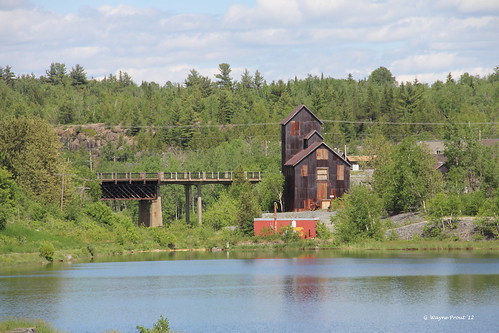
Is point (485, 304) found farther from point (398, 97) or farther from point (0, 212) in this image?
point (398, 97)

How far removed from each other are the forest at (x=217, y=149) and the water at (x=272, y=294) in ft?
46.1

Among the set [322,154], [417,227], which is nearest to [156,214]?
[322,154]

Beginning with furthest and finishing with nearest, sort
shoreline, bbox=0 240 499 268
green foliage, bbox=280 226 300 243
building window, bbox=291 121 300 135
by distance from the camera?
building window, bbox=291 121 300 135
green foliage, bbox=280 226 300 243
shoreline, bbox=0 240 499 268

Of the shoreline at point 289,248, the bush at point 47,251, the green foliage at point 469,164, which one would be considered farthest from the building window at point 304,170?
the bush at point 47,251

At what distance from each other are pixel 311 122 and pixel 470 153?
1967cm

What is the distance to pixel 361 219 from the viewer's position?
80938mm

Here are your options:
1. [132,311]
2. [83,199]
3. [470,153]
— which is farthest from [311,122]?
[132,311]

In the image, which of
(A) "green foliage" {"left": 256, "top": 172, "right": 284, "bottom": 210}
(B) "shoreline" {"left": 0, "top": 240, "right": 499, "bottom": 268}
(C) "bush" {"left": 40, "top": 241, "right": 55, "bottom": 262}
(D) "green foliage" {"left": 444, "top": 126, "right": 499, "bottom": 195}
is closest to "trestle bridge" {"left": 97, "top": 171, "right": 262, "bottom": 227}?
(A) "green foliage" {"left": 256, "top": 172, "right": 284, "bottom": 210}

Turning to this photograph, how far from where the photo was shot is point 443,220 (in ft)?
260

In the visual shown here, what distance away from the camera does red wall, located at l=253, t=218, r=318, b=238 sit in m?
85.9

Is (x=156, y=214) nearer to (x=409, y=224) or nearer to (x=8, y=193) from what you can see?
(x=8, y=193)

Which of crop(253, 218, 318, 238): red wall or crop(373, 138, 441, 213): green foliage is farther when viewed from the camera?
crop(373, 138, 441, 213): green foliage

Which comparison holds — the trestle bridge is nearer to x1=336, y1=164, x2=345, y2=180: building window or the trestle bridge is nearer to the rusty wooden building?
the rusty wooden building

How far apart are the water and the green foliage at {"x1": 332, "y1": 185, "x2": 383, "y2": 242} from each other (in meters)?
6.74
